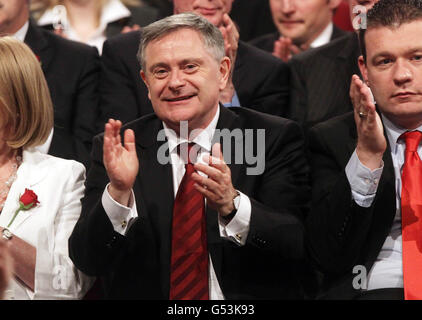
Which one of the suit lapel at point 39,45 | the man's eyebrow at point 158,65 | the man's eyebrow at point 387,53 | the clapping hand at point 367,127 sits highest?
the suit lapel at point 39,45

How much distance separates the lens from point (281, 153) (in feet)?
7.84

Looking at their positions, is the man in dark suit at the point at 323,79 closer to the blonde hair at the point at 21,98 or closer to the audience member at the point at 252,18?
the blonde hair at the point at 21,98

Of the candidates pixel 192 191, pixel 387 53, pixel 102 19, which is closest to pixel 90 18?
pixel 102 19

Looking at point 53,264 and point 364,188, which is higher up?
point 364,188

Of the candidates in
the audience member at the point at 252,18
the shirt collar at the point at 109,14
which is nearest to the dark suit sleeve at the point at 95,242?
the shirt collar at the point at 109,14

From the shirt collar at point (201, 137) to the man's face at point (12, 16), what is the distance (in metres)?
0.90

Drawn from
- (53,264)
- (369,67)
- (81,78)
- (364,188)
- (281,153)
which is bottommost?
(53,264)

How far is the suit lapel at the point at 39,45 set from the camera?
117 inches
